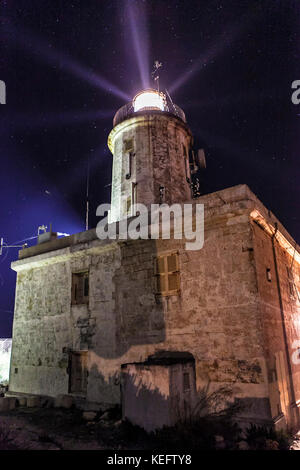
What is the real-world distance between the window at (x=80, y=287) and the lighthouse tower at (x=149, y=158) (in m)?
3.87

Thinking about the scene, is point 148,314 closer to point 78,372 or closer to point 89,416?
point 89,416

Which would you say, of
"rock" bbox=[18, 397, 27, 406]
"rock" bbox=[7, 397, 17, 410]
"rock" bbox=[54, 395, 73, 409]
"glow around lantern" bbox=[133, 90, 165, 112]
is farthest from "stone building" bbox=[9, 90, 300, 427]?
"glow around lantern" bbox=[133, 90, 165, 112]

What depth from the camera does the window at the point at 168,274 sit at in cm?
850

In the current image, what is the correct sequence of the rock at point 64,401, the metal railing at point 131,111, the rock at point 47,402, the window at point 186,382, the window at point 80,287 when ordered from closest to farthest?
1. the window at point 186,382
2. the rock at point 64,401
3. the rock at point 47,402
4. the window at point 80,287
5. the metal railing at point 131,111

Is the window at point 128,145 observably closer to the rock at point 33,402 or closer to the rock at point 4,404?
the rock at point 33,402

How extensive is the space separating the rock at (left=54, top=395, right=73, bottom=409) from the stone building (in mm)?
217

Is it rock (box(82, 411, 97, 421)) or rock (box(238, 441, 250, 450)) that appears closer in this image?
rock (box(238, 441, 250, 450))

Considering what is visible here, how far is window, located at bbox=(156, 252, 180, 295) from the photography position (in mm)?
8500

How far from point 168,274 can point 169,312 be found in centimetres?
101

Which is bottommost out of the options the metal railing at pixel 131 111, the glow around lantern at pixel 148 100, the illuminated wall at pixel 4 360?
the illuminated wall at pixel 4 360

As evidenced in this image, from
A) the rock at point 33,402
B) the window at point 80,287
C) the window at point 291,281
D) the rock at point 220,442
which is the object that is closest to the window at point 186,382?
the rock at point 220,442

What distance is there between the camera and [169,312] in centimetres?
836

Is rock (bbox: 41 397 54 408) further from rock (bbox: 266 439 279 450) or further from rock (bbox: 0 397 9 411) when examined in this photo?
rock (bbox: 266 439 279 450)

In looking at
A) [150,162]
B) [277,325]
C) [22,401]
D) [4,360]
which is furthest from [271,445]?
Result: [4,360]
